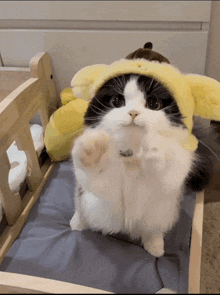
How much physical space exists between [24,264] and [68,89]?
1.68 ft

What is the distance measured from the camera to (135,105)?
1.31ft

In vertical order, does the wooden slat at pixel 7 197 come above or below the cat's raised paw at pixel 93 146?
below

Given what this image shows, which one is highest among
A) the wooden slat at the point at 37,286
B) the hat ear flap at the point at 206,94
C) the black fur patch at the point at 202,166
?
the hat ear flap at the point at 206,94

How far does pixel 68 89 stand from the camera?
2.70ft

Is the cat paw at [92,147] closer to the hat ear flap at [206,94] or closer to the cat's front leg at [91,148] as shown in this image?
the cat's front leg at [91,148]

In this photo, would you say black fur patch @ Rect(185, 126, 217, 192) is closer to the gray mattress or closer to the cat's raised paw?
the gray mattress

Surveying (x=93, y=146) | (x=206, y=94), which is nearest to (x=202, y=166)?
(x=206, y=94)

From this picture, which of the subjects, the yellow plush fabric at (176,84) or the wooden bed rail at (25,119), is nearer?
the yellow plush fabric at (176,84)

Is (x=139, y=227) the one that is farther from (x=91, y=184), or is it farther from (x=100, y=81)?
(x=100, y=81)

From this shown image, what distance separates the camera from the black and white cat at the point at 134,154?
0.40 m

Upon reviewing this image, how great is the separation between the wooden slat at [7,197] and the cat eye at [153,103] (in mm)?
384

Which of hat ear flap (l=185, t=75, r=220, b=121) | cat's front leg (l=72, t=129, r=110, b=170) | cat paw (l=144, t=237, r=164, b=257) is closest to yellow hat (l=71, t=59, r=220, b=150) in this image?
hat ear flap (l=185, t=75, r=220, b=121)

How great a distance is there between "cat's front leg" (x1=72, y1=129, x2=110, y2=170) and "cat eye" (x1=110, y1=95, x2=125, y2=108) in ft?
0.18

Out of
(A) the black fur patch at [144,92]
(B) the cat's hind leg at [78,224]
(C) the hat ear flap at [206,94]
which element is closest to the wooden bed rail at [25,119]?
(B) the cat's hind leg at [78,224]
